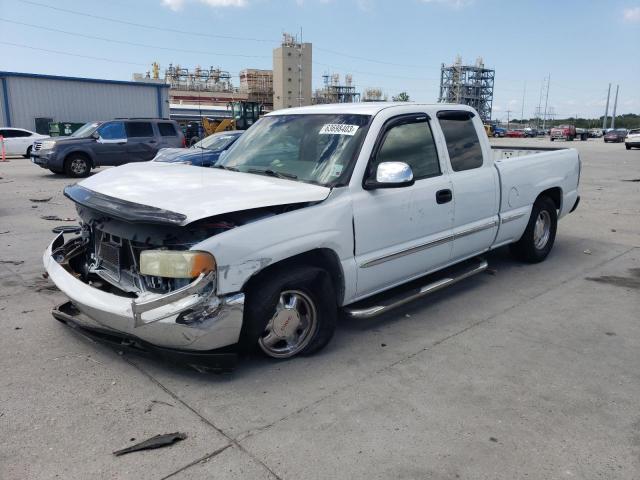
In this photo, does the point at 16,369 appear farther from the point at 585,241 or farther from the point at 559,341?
the point at 585,241

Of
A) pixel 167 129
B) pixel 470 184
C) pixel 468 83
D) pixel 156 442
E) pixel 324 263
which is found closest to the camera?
pixel 156 442

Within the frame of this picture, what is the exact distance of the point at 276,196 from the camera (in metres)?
3.47

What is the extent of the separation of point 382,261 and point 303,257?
72 cm

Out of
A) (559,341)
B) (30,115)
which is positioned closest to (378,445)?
(559,341)

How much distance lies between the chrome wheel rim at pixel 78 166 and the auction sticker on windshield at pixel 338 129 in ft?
45.2

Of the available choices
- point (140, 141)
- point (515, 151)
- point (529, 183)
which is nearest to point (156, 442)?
point (529, 183)

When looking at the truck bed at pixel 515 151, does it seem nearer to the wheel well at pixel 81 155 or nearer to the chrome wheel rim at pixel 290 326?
the chrome wheel rim at pixel 290 326

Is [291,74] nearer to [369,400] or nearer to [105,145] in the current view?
[105,145]

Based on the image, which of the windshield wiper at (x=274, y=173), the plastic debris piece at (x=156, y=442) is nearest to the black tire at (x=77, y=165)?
the windshield wiper at (x=274, y=173)

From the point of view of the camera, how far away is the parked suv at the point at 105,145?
1552 cm

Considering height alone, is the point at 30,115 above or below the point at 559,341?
above

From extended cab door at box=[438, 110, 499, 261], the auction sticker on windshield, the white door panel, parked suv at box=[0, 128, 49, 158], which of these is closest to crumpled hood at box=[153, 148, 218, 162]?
extended cab door at box=[438, 110, 499, 261]

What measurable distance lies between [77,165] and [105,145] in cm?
104

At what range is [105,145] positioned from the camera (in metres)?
16.2
